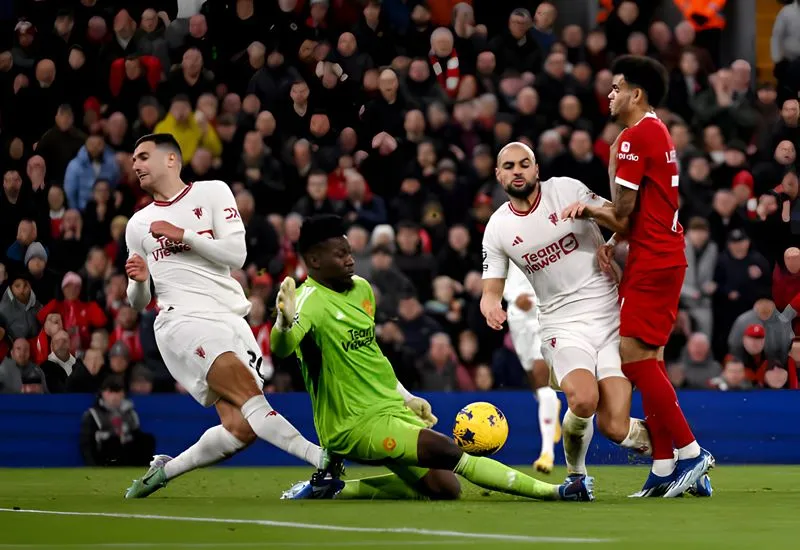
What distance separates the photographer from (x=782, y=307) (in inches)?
603

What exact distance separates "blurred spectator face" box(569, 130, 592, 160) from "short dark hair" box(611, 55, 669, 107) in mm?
6468

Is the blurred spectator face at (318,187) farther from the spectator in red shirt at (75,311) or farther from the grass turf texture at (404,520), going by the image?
the grass turf texture at (404,520)

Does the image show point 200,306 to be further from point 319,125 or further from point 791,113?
point 791,113

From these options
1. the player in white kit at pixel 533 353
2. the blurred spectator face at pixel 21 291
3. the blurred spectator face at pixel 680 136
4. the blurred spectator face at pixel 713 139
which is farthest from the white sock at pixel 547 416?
the blurred spectator face at pixel 21 291

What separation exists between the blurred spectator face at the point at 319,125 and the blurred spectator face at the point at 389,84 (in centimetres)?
68

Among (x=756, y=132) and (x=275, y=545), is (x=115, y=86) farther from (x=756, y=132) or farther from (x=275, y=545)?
(x=275, y=545)

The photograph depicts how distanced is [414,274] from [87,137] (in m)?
3.95

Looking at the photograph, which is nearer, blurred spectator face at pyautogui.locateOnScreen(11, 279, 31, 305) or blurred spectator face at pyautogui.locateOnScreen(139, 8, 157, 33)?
blurred spectator face at pyautogui.locateOnScreen(11, 279, 31, 305)

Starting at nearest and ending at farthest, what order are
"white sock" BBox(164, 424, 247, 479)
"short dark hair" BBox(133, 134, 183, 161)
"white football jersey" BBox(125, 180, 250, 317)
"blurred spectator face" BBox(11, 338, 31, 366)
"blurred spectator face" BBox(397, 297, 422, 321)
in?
"white sock" BBox(164, 424, 247, 479), "white football jersey" BBox(125, 180, 250, 317), "short dark hair" BBox(133, 134, 183, 161), "blurred spectator face" BBox(397, 297, 422, 321), "blurred spectator face" BBox(11, 338, 31, 366)

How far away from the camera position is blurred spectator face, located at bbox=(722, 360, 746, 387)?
1507 cm

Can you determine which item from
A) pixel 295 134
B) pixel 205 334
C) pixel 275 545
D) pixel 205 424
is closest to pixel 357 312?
pixel 205 334

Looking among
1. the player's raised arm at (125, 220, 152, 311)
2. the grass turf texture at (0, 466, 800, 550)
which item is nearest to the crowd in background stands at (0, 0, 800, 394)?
the grass turf texture at (0, 466, 800, 550)

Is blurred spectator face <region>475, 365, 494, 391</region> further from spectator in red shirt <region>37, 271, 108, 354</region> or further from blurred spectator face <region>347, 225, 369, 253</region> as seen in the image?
spectator in red shirt <region>37, 271, 108, 354</region>

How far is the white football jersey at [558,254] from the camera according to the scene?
375 inches
